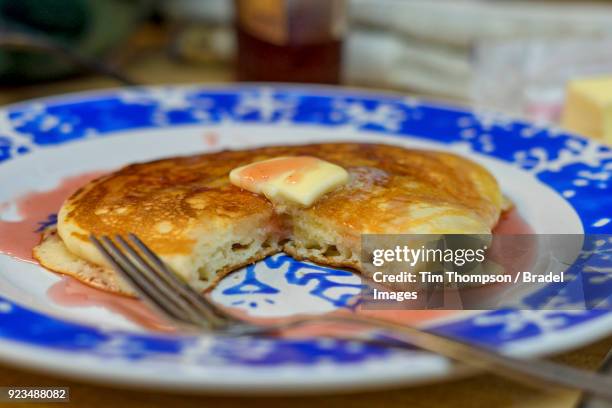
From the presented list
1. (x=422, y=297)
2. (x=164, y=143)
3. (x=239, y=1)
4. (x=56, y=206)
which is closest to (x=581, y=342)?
(x=422, y=297)

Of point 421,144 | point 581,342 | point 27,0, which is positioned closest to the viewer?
point 581,342

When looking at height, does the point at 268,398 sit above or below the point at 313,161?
below

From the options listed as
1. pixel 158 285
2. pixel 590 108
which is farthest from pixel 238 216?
pixel 590 108

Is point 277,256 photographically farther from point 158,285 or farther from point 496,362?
point 496,362

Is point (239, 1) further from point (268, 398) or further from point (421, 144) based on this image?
point (268, 398)

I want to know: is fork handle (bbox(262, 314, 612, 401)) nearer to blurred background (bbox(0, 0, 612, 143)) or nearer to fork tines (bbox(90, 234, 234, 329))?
fork tines (bbox(90, 234, 234, 329))

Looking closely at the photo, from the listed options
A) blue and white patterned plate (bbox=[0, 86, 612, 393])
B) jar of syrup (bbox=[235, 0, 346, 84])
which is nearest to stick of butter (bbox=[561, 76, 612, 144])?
blue and white patterned plate (bbox=[0, 86, 612, 393])
